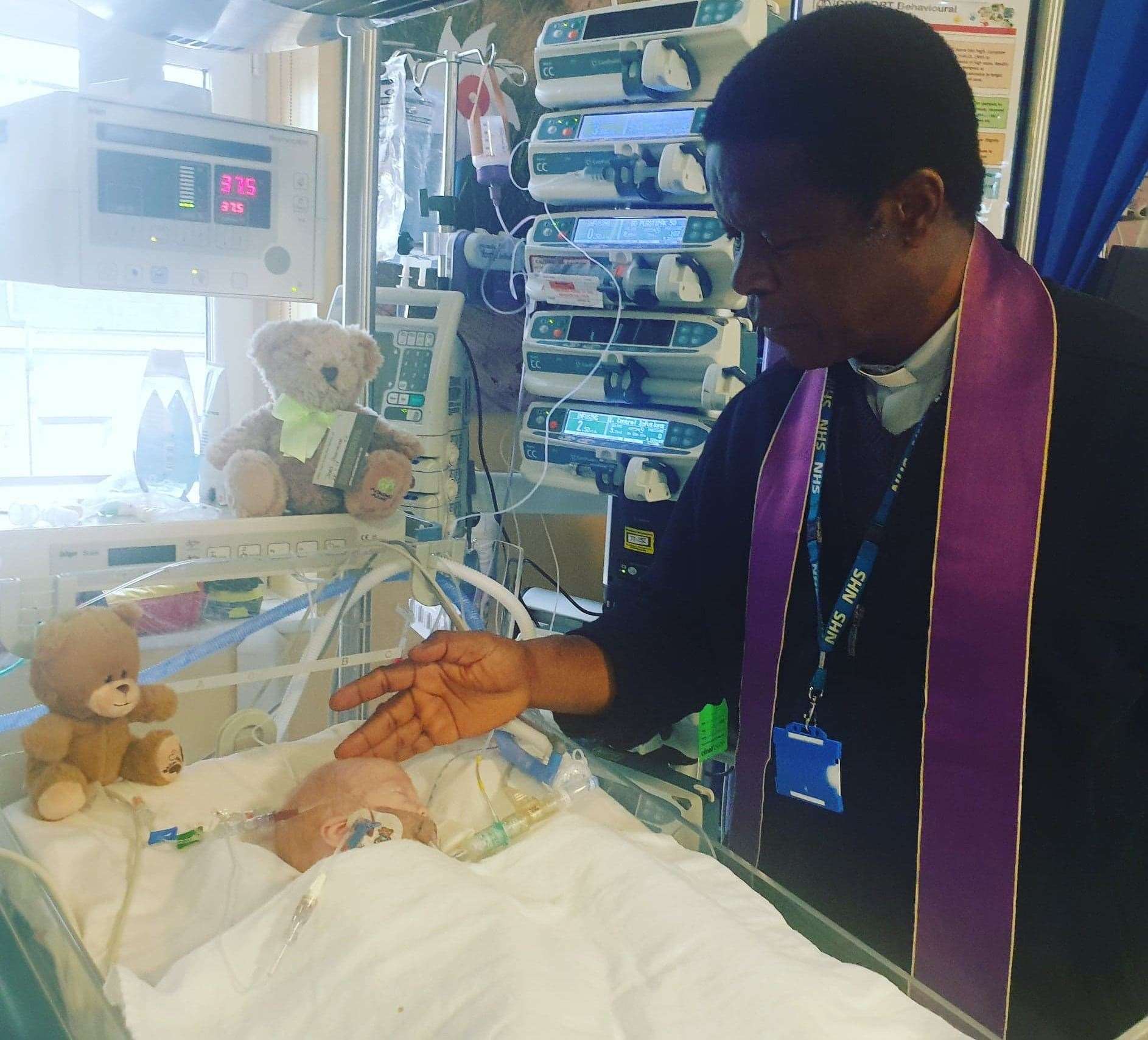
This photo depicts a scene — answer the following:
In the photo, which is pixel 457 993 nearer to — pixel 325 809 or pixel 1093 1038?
pixel 325 809

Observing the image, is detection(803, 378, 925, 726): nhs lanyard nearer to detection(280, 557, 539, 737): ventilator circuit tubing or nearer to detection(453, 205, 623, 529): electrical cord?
detection(280, 557, 539, 737): ventilator circuit tubing

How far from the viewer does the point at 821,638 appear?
1.26 m

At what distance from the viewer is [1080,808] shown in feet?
3.75

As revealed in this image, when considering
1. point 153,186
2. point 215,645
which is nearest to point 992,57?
point 153,186

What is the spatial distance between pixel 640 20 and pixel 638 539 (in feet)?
3.44

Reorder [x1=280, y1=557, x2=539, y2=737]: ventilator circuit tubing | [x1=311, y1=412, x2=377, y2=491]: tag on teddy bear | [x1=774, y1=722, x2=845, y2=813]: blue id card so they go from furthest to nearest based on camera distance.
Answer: [x1=311, y1=412, x2=377, y2=491]: tag on teddy bear → [x1=280, y1=557, x2=539, y2=737]: ventilator circuit tubing → [x1=774, y1=722, x2=845, y2=813]: blue id card

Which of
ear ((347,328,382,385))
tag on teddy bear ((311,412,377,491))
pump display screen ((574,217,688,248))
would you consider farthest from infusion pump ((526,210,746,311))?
tag on teddy bear ((311,412,377,491))

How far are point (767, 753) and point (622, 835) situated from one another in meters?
0.33

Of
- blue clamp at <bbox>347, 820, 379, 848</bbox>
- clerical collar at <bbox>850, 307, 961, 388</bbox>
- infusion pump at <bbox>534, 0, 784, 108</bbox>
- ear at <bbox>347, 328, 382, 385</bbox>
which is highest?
infusion pump at <bbox>534, 0, 784, 108</bbox>

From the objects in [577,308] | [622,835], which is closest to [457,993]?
[622,835]

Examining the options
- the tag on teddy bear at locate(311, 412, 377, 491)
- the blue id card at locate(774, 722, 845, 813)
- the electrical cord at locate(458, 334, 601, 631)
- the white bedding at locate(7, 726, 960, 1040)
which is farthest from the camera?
the electrical cord at locate(458, 334, 601, 631)

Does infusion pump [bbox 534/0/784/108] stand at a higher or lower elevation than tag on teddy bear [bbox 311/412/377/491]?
higher

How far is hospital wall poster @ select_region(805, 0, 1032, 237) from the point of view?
2191mm

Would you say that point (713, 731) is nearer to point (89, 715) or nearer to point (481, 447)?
point (481, 447)
